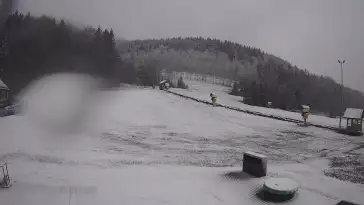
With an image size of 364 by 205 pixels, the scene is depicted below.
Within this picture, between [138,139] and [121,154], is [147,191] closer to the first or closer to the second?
[121,154]

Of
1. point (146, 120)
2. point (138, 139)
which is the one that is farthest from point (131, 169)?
point (146, 120)

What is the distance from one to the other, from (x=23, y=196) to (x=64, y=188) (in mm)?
324

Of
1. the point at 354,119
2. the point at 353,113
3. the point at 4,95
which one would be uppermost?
the point at 4,95

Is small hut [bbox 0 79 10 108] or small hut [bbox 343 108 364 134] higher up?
small hut [bbox 0 79 10 108]

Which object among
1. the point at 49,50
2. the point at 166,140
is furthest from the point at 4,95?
the point at 166,140

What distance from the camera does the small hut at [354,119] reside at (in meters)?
4.57

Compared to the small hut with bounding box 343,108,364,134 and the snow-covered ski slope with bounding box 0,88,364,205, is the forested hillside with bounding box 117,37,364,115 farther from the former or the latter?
the snow-covered ski slope with bounding box 0,88,364,205

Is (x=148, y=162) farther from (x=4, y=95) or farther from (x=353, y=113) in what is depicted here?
(x=353, y=113)

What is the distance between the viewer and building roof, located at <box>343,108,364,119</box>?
4535 millimetres


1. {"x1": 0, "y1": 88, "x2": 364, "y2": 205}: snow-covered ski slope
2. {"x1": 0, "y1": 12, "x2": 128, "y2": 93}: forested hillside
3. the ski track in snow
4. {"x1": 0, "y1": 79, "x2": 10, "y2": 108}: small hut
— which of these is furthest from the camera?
the ski track in snow

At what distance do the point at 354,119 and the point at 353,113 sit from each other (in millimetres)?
249

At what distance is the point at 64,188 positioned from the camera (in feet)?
8.62

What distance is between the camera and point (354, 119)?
4.82 m

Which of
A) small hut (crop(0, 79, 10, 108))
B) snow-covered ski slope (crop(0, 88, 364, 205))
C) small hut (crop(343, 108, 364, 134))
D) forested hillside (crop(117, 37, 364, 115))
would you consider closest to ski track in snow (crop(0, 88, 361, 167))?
snow-covered ski slope (crop(0, 88, 364, 205))
